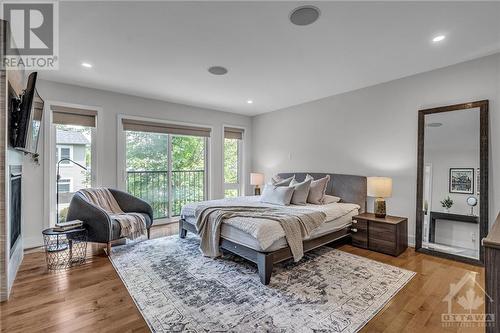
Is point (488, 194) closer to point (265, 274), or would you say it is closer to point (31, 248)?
point (265, 274)

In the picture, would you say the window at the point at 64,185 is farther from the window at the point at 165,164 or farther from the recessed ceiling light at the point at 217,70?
the recessed ceiling light at the point at 217,70

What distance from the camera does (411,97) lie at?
348cm

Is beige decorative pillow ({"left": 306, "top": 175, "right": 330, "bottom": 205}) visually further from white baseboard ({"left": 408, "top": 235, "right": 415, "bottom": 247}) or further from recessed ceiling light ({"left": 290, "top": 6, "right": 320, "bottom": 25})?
recessed ceiling light ({"left": 290, "top": 6, "right": 320, "bottom": 25})

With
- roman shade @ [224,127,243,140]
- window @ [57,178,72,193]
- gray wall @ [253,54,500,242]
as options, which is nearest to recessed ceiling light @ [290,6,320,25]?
gray wall @ [253,54,500,242]

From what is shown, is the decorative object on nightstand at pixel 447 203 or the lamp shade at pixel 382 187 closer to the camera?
the decorative object on nightstand at pixel 447 203

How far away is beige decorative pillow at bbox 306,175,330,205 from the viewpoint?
3.86 metres

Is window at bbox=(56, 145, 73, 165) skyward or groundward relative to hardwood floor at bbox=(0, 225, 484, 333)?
skyward

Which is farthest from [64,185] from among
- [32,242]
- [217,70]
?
[217,70]

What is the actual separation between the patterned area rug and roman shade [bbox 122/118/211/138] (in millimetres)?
2290

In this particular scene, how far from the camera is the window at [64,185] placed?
3.78 metres

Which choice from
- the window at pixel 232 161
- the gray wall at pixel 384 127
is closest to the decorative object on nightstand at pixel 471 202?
the gray wall at pixel 384 127

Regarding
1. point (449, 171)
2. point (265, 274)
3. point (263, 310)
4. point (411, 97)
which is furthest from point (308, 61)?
point (263, 310)

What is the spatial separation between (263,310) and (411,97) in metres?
3.54

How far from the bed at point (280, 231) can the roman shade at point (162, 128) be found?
191cm
